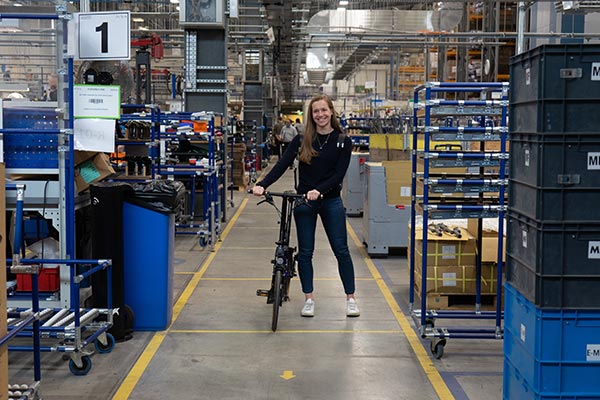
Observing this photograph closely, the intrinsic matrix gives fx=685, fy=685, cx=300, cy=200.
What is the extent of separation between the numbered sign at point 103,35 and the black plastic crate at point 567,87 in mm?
3196

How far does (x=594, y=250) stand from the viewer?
127 inches

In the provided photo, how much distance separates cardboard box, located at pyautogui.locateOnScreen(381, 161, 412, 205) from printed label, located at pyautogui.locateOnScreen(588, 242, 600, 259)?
19.5 feet

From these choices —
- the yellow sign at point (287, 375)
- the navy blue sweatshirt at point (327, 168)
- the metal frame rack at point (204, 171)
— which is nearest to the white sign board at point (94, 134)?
the navy blue sweatshirt at point (327, 168)

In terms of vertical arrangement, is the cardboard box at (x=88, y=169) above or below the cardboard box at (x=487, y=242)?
above

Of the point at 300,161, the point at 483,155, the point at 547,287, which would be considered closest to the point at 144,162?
the point at 300,161

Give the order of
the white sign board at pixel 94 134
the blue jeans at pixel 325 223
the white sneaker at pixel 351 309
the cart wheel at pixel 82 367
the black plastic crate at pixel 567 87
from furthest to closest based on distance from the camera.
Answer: the white sneaker at pixel 351 309
the blue jeans at pixel 325 223
the white sign board at pixel 94 134
the cart wheel at pixel 82 367
the black plastic crate at pixel 567 87

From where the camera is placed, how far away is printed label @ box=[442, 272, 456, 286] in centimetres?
635

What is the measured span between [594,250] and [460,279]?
3.19 m

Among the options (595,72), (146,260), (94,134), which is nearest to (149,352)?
(146,260)

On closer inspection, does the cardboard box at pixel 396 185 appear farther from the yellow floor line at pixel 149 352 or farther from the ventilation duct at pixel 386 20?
the ventilation duct at pixel 386 20

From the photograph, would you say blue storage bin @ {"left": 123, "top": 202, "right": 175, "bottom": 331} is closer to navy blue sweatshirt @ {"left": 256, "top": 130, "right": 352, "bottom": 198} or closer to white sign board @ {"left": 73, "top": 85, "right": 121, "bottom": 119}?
white sign board @ {"left": 73, "top": 85, "right": 121, "bottom": 119}

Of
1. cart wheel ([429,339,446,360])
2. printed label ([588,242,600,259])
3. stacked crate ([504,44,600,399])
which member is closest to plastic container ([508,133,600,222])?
stacked crate ([504,44,600,399])

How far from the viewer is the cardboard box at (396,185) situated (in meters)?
9.17

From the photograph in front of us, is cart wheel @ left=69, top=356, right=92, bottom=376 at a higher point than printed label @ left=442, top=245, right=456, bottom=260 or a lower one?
lower
